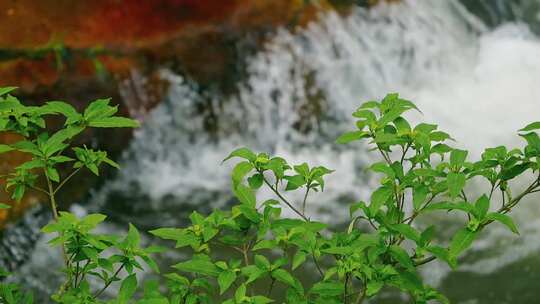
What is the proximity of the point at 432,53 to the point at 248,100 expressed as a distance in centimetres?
160

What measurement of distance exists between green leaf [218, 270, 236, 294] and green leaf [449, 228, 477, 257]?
1.70ft

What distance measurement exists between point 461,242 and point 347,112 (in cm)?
390

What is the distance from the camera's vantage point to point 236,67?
5523mm

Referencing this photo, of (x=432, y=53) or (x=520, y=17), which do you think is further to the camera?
(x=520, y=17)

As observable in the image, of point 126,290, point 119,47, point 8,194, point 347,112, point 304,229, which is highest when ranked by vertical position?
point 119,47

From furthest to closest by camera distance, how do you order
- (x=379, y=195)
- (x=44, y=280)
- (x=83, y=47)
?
(x=83, y=47) → (x=44, y=280) → (x=379, y=195)

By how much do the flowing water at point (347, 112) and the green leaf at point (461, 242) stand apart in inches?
95.2

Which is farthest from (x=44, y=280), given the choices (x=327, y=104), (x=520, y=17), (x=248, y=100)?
(x=520, y=17)

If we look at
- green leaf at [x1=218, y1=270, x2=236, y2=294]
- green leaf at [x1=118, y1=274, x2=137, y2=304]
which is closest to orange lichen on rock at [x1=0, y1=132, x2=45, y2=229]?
green leaf at [x1=118, y1=274, x2=137, y2=304]

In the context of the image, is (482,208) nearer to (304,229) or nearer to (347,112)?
(304,229)

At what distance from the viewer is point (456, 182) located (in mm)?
1976

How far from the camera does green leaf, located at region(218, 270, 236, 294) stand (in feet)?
6.44

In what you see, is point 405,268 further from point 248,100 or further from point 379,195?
point 248,100

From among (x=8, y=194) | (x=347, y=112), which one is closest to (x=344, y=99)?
(x=347, y=112)
